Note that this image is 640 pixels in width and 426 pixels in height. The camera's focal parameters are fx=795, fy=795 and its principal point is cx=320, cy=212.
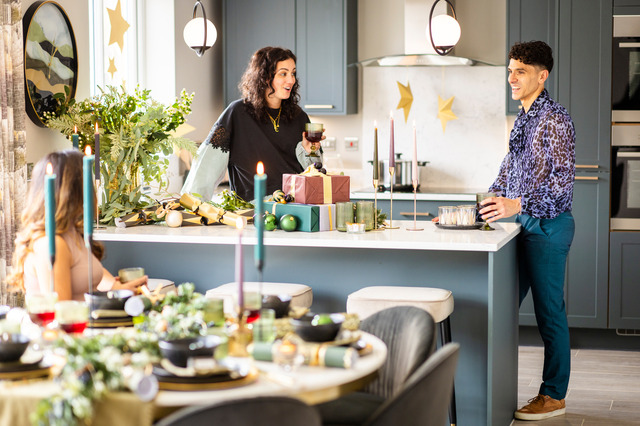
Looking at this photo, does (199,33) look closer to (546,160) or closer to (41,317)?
(546,160)

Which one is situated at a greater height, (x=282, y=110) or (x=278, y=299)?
(x=282, y=110)

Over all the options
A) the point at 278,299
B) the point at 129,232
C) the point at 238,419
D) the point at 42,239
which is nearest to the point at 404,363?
the point at 278,299

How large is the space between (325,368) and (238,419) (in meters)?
0.41

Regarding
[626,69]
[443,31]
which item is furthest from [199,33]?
[626,69]

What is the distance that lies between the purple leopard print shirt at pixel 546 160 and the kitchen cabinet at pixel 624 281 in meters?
1.70

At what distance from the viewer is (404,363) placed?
2.21 m

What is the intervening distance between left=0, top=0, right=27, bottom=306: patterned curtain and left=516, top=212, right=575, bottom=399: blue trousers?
7.17 feet

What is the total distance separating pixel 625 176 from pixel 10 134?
3.67m

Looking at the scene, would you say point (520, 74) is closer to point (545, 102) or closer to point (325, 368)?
point (545, 102)

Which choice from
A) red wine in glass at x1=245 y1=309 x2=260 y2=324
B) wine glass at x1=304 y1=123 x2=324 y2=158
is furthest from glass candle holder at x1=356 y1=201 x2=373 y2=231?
red wine in glass at x1=245 y1=309 x2=260 y2=324

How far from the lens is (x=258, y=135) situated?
3887 mm

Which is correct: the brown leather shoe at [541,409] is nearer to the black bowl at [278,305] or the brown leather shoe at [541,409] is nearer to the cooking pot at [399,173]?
the black bowl at [278,305]

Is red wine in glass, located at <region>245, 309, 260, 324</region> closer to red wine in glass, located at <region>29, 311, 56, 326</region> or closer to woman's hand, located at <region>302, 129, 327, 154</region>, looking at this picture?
red wine in glass, located at <region>29, 311, 56, 326</region>

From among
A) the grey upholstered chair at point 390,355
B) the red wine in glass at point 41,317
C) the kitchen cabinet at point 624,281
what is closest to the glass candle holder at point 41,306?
the red wine in glass at point 41,317
